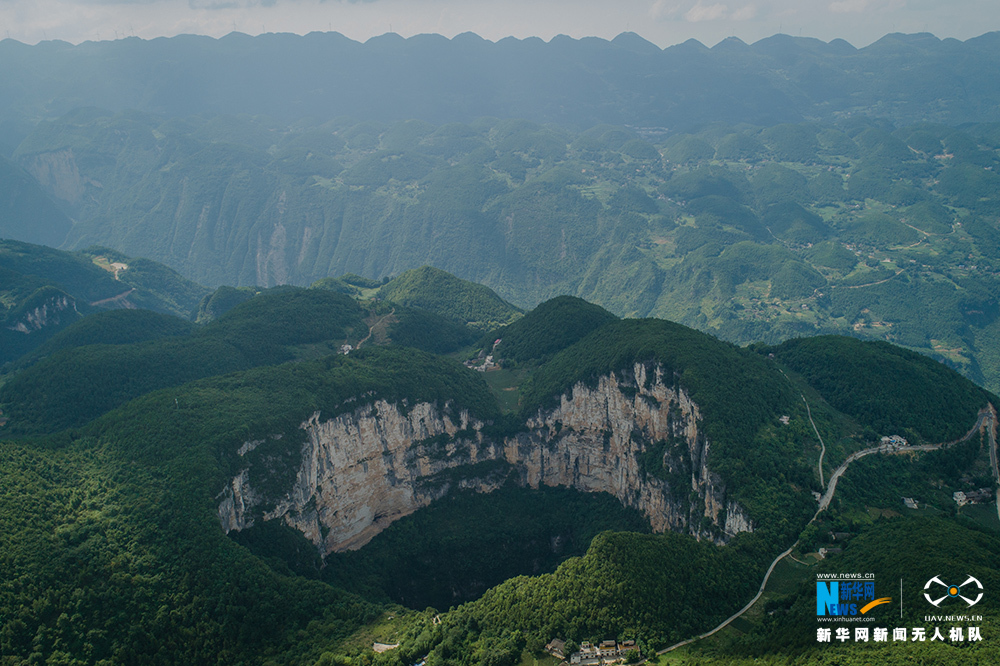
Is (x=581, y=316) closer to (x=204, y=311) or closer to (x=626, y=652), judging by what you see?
(x=626, y=652)

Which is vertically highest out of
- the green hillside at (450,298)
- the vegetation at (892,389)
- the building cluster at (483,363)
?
the green hillside at (450,298)

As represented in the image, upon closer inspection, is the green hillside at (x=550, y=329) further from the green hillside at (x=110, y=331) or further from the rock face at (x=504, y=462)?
the green hillside at (x=110, y=331)

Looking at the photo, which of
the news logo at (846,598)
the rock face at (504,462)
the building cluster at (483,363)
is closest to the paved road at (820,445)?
the rock face at (504,462)

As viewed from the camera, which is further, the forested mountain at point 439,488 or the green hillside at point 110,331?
the green hillside at point 110,331

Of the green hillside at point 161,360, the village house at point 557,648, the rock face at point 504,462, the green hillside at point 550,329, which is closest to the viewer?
the village house at point 557,648

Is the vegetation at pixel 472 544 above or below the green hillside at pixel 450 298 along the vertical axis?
below

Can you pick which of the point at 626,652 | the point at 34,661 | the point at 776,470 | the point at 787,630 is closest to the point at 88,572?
the point at 34,661

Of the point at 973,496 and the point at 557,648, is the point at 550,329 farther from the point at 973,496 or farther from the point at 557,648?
the point at 557,648
